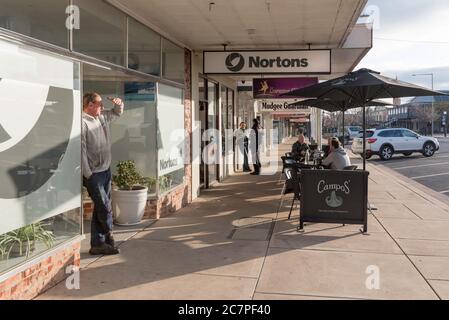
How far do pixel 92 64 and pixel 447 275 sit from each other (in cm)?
467

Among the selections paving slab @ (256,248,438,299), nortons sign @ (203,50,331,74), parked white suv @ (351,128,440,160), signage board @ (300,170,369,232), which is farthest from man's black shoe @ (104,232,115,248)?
parked white suv @ (351,128,440,160)

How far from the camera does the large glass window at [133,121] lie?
8047mm

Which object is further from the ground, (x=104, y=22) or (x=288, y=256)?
(x=104, y=22)

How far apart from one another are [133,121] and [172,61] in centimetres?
142

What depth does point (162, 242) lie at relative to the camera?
21.2ft

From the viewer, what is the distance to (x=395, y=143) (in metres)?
23.8

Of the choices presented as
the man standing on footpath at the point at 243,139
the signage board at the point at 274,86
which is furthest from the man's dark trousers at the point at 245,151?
the signage board at the point at 274,86

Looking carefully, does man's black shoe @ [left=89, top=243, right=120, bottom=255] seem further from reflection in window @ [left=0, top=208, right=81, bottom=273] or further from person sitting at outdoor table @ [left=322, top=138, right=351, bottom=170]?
person sitting at outdoor table @ [left=322, top=138, right=351, bottom=170]

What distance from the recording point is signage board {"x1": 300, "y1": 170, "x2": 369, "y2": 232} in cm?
693

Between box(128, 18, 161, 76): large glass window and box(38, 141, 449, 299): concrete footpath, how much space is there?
254cm

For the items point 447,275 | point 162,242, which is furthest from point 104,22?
point 447,275

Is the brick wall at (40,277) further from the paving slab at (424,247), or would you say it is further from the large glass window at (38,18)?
the paving slab at (424,247)

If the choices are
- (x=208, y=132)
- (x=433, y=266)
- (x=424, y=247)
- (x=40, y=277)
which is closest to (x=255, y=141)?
(x=208, y=132)
